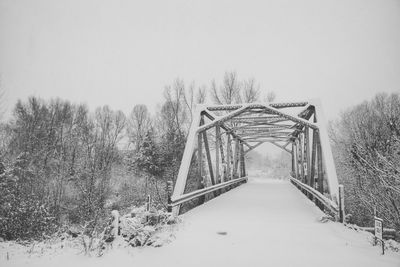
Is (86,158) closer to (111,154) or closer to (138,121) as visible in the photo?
(111,154)

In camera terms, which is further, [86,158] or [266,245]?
[86,158]

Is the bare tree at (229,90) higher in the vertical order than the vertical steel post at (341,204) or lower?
higher

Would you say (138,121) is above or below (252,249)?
above

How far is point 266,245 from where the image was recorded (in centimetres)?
384

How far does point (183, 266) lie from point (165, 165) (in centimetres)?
1964

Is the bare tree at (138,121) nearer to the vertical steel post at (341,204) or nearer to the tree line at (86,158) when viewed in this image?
the tree line at (86,158)

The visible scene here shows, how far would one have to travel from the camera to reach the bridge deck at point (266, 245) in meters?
3.23

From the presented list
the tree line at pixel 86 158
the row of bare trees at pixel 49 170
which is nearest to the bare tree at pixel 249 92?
the tree line at pixel 86 158

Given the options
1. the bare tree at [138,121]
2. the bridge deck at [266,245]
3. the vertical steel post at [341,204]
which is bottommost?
the bridge deck at [266,245]

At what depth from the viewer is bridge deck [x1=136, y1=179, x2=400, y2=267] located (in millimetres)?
3227

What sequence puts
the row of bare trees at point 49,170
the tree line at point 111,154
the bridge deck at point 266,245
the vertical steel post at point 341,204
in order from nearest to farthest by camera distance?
the bridge deck at point 266,245 → the vertical steel post at point 341,204 → the row of bare trees at point 49,170 → the tree line at point 111,154

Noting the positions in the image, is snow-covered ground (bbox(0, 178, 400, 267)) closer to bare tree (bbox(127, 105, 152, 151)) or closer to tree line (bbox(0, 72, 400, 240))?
tree line (bbox(0, 72, 400, 240))

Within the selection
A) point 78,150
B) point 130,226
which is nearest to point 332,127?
point 78,150

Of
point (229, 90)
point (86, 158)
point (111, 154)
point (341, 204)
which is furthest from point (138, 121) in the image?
point (341, 204)
